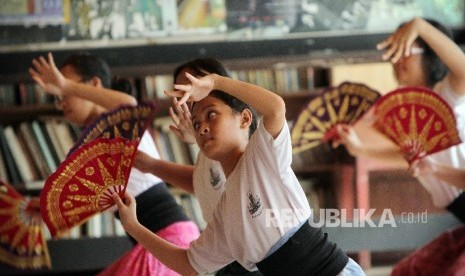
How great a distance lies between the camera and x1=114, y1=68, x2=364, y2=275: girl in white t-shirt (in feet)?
5.35

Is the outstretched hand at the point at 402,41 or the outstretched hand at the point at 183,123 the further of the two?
the outstretched hand at the point at 402,41

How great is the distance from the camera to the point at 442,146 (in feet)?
7.50

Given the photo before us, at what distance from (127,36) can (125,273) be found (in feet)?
5.09

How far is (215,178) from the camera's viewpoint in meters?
1.99

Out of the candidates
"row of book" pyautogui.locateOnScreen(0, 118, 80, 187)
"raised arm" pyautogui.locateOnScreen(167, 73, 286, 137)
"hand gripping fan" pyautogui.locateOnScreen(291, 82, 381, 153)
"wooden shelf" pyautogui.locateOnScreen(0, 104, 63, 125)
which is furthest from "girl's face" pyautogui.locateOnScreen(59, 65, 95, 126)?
"wooden shelf" pyautogui.locateOnScreen(0, 104, 63, 125)

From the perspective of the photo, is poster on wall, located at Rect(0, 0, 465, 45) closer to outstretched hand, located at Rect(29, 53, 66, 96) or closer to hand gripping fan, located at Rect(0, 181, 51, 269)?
hand gripping fan, located at Rect(0, 181, 51, 269)

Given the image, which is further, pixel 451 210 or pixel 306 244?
pixel 451 210

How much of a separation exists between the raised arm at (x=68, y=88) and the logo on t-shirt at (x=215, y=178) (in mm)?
272

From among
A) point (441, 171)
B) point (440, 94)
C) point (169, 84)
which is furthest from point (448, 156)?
point (169, 84)

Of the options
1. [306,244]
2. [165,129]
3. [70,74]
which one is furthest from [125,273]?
[165,129]

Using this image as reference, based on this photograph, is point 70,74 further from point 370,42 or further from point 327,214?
point 370,42

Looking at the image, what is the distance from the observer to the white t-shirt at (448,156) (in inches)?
89.0

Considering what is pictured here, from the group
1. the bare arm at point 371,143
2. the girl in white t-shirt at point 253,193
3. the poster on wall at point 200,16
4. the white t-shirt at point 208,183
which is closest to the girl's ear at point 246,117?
the girl in white t-shirt at point 253,193

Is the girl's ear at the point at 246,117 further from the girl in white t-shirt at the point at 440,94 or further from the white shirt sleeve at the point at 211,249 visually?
the girl in white t-shirt at the point at 440,94
